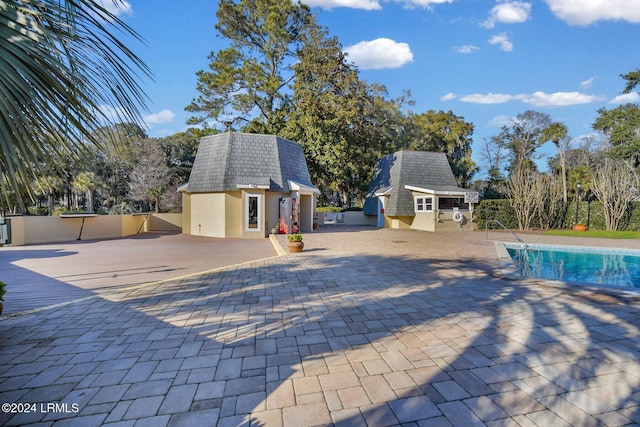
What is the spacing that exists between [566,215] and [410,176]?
31.1 ft

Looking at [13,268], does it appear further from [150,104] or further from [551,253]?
[551,253]

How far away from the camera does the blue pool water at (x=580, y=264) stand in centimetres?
801

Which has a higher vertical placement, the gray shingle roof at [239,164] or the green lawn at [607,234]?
the gray shingle roof at [239,164]

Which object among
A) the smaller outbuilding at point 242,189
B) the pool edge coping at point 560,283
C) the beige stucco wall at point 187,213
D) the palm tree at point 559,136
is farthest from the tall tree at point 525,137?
the beige stucco wall at point 187,213

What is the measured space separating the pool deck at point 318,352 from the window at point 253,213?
8.38m

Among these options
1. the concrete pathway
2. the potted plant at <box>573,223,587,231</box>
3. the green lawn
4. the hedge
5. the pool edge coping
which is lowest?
the concrete pathway

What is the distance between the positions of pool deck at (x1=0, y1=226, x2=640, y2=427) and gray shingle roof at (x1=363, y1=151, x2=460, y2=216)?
43.9 feet

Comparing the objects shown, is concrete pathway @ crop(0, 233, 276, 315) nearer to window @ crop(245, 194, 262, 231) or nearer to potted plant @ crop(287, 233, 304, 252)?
potted plant @ crop(287, 233, 304, 252)

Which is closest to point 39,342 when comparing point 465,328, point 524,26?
point 465,328

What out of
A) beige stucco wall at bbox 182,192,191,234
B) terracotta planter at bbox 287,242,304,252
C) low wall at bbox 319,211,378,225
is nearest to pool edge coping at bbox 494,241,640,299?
terracotta planter at bbox 287,242,304,252

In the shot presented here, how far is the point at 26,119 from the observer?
1089 mm

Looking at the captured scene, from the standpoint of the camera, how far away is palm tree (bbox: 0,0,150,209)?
104 cm

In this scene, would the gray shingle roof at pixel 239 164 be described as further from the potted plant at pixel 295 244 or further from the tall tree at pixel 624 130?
the tall tree at pixel 624 130

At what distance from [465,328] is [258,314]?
9.31 feet
